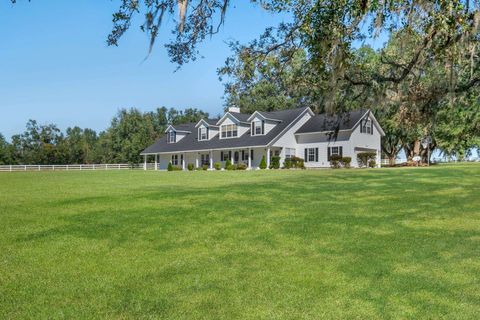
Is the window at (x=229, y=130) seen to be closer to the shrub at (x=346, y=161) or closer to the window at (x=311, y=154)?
the window at (x=311, y=154)

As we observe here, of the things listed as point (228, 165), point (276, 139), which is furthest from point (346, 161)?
point (228, 165)

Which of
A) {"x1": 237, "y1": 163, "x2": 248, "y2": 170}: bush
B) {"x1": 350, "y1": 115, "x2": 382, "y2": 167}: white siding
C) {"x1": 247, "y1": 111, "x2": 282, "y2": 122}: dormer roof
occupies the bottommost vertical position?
{"x1": 237, "y1": 163, "x2": 248, "y2": 170}: bush

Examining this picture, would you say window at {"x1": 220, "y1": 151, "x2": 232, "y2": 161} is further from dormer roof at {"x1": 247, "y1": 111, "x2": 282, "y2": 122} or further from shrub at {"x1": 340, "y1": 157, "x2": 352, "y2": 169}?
shrub at {"x1": 340, "y1": 157, "x2": 352, "y2": 169}

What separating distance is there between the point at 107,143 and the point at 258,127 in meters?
42.7

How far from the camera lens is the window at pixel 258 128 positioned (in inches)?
1750

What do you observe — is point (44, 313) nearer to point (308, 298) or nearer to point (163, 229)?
point (308, 298)

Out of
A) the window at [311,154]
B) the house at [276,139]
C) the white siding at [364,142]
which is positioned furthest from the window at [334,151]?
the window at [311,154]

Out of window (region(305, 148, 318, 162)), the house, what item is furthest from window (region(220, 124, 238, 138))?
window (region(305, 148, 318, 162))

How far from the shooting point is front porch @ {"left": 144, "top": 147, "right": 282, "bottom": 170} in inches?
1734

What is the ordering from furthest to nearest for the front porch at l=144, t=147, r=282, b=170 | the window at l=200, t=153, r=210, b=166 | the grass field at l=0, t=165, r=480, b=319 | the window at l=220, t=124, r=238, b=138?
the window at l=200, t=153, r=210, b=166 → the window at l=220, t=124, r=238, b=138 → the front porch at l=144, t=147, r=282, b=170 → the grass field at l=0, t=165, r=480, b=319

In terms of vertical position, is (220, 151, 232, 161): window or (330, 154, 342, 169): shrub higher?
(220, 151, 232, 161): window

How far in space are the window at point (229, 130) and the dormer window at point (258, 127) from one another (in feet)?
7.29

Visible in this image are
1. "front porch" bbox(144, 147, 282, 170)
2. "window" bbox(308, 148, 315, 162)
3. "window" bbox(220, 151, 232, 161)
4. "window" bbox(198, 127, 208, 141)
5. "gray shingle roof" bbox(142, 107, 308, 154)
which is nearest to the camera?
"window" bbox(308, 148, 315, 162)

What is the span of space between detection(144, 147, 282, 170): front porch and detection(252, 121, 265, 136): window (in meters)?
1.62
